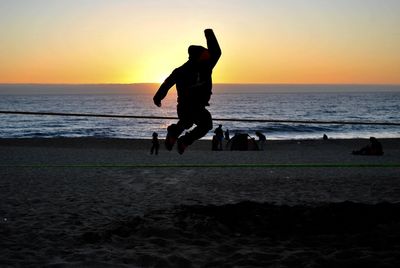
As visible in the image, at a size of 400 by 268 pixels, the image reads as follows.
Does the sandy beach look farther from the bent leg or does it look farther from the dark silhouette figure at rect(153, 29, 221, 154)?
the dark silhouette figure at rect(153, 29, 221, 154)

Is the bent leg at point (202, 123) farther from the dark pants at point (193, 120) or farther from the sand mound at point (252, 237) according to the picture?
the sand mound at point (252, 237)

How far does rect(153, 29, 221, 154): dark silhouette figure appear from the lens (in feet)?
16.2

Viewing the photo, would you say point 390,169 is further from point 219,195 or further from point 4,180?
point 4,180

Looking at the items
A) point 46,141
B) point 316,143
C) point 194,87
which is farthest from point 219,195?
point 46,141

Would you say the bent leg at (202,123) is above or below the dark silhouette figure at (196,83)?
below

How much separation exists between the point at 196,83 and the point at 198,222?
322 cm

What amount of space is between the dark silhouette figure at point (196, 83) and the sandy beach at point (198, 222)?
1.85 metres

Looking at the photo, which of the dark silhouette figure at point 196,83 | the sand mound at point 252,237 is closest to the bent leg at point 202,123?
the dark silhouette figure at point 196,83

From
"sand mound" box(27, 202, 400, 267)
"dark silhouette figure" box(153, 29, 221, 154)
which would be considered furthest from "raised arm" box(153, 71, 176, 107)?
"sand mound" box(27, 202, 400, 267)

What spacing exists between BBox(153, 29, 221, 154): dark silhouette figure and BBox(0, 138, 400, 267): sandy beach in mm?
1847

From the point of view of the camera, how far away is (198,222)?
7480mm

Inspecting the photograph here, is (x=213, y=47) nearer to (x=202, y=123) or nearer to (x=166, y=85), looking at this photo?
(x=166, y=85)

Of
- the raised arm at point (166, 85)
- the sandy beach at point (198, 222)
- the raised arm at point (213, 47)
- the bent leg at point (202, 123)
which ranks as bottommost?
the sandy beach at point (198, 222)

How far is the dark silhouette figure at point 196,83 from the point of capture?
16.2ft
